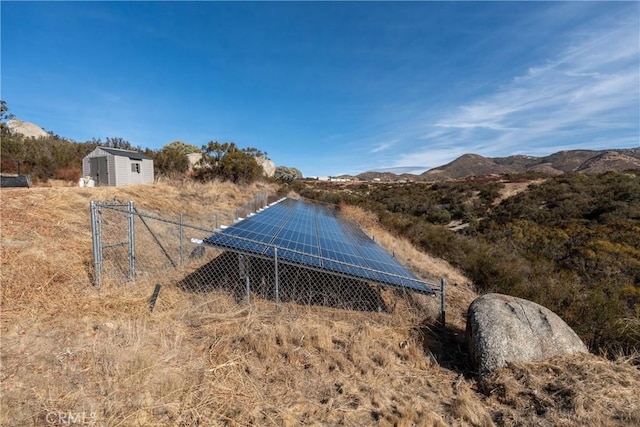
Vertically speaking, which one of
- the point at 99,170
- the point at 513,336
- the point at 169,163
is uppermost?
the point at 169,163

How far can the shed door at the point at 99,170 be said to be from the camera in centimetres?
2111

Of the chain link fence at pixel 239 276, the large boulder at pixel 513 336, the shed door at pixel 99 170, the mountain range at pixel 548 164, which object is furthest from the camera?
the mountain range at pixel 548 164

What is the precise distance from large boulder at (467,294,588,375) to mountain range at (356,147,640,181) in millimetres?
48335

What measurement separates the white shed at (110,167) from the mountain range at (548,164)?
50754 millimetres

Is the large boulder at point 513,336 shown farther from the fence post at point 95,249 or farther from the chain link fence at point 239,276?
the fence post at point 95,249

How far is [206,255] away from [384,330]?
6303 mm

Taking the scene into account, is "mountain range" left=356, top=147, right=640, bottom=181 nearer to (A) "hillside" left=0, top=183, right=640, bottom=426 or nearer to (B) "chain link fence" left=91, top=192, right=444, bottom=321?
(B) "chain link fence" left=91, top=192, right=444, bottom=321

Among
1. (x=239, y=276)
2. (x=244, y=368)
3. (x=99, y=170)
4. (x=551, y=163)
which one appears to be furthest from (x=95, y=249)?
(x=551, y=163)

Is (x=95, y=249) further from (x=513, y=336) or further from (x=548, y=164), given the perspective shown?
(x=548, y=164)

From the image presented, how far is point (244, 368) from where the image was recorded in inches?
162

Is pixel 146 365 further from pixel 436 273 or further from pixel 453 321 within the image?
pixel 436 273

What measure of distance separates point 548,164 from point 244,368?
360 ft

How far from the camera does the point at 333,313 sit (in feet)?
20.1

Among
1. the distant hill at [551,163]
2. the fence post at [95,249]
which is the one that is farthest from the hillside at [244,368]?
the distant hill at [551,163]
